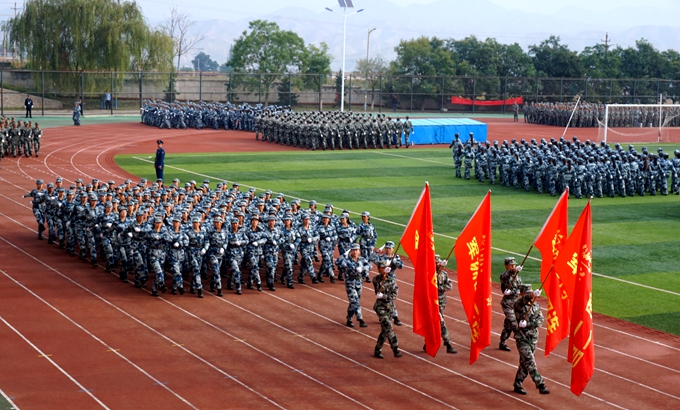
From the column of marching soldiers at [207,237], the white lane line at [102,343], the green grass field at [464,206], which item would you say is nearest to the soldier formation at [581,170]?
the green grass field at [464,206]

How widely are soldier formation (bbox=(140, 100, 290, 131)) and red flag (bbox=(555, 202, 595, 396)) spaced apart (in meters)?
37.7

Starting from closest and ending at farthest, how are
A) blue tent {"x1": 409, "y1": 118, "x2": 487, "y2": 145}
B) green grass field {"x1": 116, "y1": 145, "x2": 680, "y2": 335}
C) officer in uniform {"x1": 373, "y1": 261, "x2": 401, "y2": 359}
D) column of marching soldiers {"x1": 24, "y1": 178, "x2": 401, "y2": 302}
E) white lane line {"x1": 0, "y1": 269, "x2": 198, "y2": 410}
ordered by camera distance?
white lane line {"x1": 0, "y1": 269, "x2": 198, "y2": 410}, officer in uniform {"x1": 373, "y1": 261, "x2": 401, "y2": 359}, column of marching soldiers {"x1": 24, "y1": 178, "x2": 401, "y2": 302}, green grass field {"x1": 116, "y1": 145, "x2": 680, "y2": 335}, blue tent {"x1": 409, "y1": 118, "x2": 487, "y2": 145}

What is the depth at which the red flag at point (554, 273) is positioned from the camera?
38.7 feet

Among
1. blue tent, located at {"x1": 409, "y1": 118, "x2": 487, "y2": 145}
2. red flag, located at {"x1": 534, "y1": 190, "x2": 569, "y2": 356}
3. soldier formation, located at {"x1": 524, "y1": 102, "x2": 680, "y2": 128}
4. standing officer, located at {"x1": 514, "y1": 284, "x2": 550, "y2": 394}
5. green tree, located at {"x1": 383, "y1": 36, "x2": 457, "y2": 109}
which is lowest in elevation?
standing officer, located at {"x1": 514, "y1": 284, "x2": 550, "y2": 394}

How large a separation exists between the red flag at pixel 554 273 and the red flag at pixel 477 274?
0.74m

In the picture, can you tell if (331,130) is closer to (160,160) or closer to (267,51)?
(160,160)

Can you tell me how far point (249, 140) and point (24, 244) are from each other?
24.1 meters

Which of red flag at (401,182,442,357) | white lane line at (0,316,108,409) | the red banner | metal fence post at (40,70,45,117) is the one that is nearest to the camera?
white lane line at (0,316,108,409)

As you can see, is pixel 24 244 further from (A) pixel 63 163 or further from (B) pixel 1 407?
(A) pixel 63 163

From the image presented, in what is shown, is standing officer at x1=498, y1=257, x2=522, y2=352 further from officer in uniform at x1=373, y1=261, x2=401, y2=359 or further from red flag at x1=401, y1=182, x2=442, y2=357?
officer in uniform at x1=373, y1=261, x2=401, y2=359

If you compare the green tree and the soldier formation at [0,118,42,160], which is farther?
the green tree

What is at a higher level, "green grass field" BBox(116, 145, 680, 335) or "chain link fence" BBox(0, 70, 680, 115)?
"chain link fence" BBox(0, 70, 680, 115)

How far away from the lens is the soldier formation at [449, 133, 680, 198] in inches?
1125

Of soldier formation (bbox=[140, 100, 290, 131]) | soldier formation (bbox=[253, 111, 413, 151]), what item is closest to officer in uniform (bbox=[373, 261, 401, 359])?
soldier formation (bbox=[253, 111, 413, 151])
